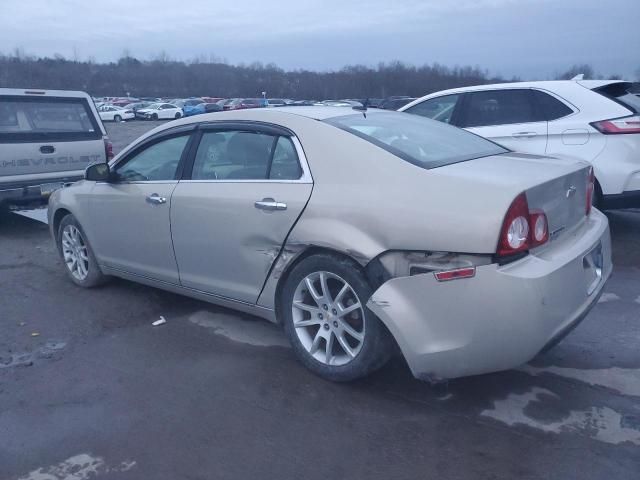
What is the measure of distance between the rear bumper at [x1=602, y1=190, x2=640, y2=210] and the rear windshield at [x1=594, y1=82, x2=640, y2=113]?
33.5 inches

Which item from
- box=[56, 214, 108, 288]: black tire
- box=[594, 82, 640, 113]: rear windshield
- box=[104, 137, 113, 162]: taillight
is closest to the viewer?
box=[56, 214, 108, 288]: black tire

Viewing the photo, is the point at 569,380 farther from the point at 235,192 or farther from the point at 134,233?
the point at 134,233

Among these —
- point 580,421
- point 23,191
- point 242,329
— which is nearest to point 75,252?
point 242,329

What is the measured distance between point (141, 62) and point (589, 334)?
96.1 meters

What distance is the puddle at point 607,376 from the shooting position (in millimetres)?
3541

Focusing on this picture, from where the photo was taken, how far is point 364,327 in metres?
3.45

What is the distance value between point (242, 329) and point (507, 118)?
Result: 13.4 ft

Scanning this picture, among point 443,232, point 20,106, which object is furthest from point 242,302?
point 20,106

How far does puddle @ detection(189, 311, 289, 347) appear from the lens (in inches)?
174

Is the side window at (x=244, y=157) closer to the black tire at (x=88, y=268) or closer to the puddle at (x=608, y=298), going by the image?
the black tire at (x=88, y=268)

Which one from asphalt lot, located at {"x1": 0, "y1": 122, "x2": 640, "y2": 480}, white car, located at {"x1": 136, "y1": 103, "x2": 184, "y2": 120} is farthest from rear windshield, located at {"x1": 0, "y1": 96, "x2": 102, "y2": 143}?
white car, located at {"x1": 136, "y1": 103, "x2": 184, "y2": 120}

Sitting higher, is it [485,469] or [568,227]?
[568,227]

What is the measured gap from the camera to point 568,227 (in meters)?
3.50

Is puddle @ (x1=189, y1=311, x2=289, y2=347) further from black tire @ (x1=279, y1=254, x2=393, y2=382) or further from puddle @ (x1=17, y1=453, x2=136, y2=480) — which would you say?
puddle @ (x1=17, y1=453, x2=136, y2=480)
